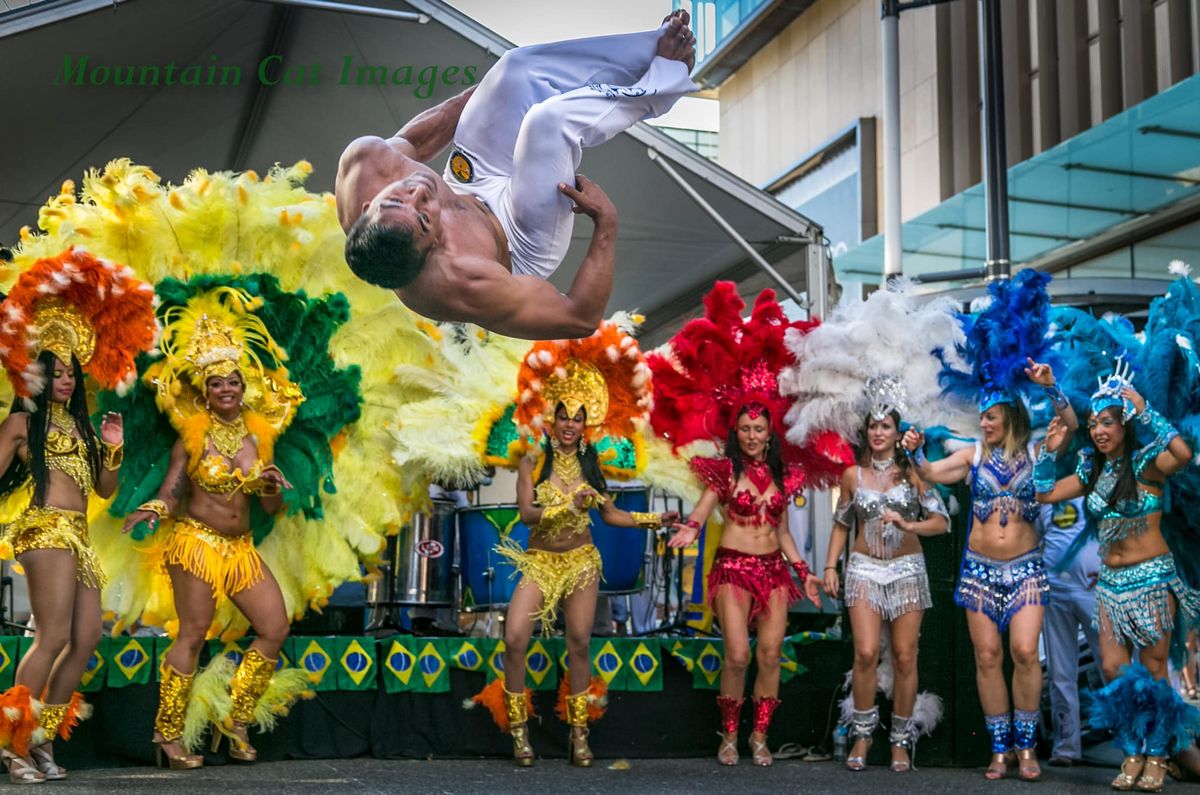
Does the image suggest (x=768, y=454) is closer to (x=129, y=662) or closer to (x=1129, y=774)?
(x=1129, y=774)

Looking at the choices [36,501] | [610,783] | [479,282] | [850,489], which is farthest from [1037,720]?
[36,501]

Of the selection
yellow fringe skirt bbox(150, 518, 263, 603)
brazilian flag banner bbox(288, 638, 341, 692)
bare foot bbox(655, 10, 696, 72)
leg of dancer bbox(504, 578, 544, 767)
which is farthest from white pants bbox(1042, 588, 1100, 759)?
bare foot bbox(655, 10, 696, 72)

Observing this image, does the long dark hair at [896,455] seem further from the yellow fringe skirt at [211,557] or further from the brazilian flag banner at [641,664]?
the yellow fringe skirt at [211,557]

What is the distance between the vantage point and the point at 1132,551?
17.3 feet

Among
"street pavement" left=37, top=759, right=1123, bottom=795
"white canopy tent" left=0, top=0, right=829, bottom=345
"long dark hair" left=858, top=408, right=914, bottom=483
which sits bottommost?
"street pavement" left=37, top=759, right=1123, bottom=795

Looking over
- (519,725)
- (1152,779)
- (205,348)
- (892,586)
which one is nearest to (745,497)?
(892,586)

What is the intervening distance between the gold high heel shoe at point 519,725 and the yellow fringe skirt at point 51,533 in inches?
68.8

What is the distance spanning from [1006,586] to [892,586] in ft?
1.55

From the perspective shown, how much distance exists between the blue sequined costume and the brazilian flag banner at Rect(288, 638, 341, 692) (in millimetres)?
2671

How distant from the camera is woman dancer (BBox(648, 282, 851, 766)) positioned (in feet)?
19.2

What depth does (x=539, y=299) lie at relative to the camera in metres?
3.12

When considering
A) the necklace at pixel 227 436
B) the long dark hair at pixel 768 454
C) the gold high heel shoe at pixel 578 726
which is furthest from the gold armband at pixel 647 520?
the necklace at pixel 227 436

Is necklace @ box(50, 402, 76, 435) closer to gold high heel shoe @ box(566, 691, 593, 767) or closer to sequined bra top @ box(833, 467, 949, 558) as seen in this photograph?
gold high heel shoe @ box(566, 691, 593, 767)

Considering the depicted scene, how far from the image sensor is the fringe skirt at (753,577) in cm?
586
